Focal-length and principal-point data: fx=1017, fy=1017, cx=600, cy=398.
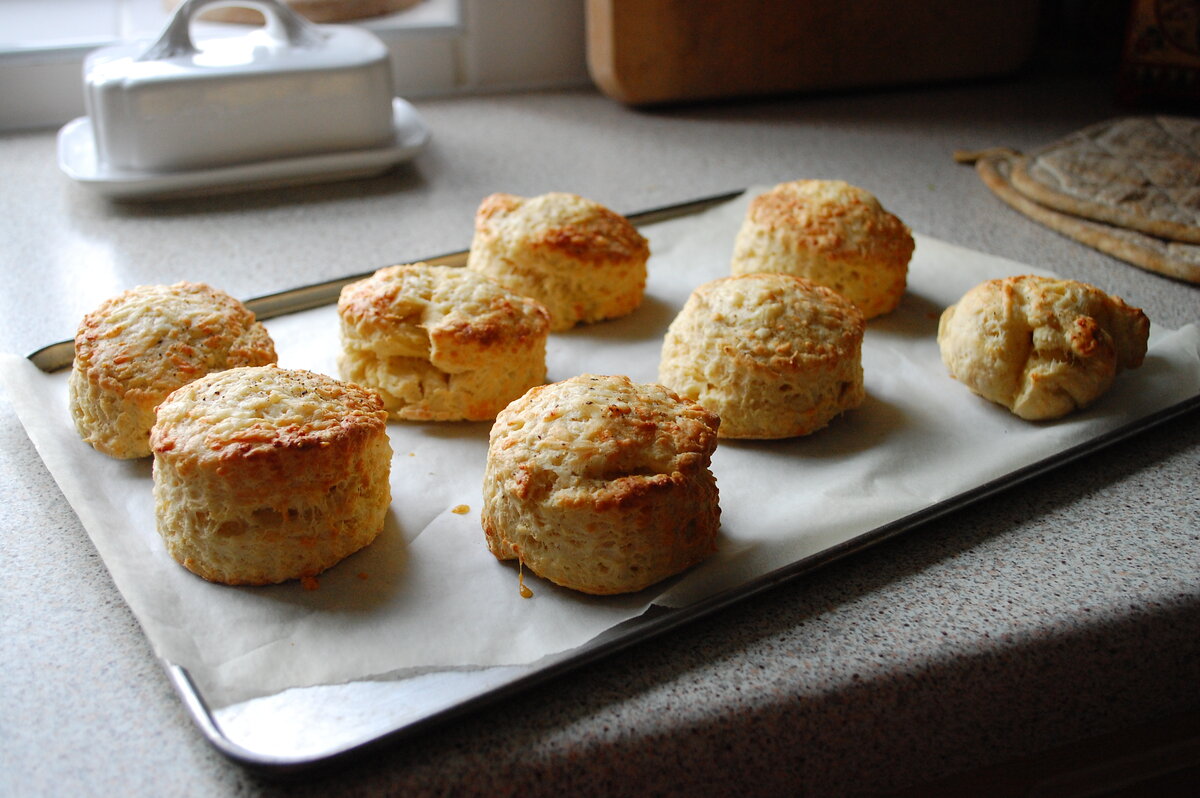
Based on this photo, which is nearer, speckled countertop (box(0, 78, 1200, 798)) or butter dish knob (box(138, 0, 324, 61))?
speckled countertop (box(0, 78, 1200, 798))

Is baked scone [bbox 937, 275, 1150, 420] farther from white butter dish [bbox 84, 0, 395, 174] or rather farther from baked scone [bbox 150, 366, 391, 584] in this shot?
white butter dish [bbox 84, 0, 395, 174]

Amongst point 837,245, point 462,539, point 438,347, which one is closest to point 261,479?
point 462,539

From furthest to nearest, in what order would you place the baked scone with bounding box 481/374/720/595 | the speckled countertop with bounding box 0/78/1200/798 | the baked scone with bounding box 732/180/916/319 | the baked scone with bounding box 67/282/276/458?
the baked scone with bounding box 732/180/916/319, the baked scone with bounding box 67/282/276/458, the baked scone with bounding box 481/374/720/595, the speckled countertop with bounding box 0/78/1200/798

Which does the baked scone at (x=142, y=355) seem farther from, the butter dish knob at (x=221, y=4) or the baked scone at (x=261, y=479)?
the butter dish knob at (x=221, y=4)

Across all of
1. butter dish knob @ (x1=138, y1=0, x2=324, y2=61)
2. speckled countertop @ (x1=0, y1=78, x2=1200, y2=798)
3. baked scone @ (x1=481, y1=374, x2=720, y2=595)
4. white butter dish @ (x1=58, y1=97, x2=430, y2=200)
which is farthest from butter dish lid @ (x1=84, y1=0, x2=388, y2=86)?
baked scone @ (x1=481, y1=374, x2=720, y2=595)

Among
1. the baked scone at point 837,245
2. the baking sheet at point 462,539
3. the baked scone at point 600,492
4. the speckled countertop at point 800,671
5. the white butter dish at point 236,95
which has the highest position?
the white butter dish at point 236,95

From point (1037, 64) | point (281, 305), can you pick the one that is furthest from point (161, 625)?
point (1037, 64)

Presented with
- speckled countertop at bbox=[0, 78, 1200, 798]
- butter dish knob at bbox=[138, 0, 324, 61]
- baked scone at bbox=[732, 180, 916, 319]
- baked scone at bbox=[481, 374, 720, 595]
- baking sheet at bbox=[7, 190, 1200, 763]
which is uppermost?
butter dish knob at bbox=[138, 0, 324, 61]

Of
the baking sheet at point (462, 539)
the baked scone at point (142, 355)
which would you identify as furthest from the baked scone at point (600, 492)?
the baked scone at point (142, 355)
